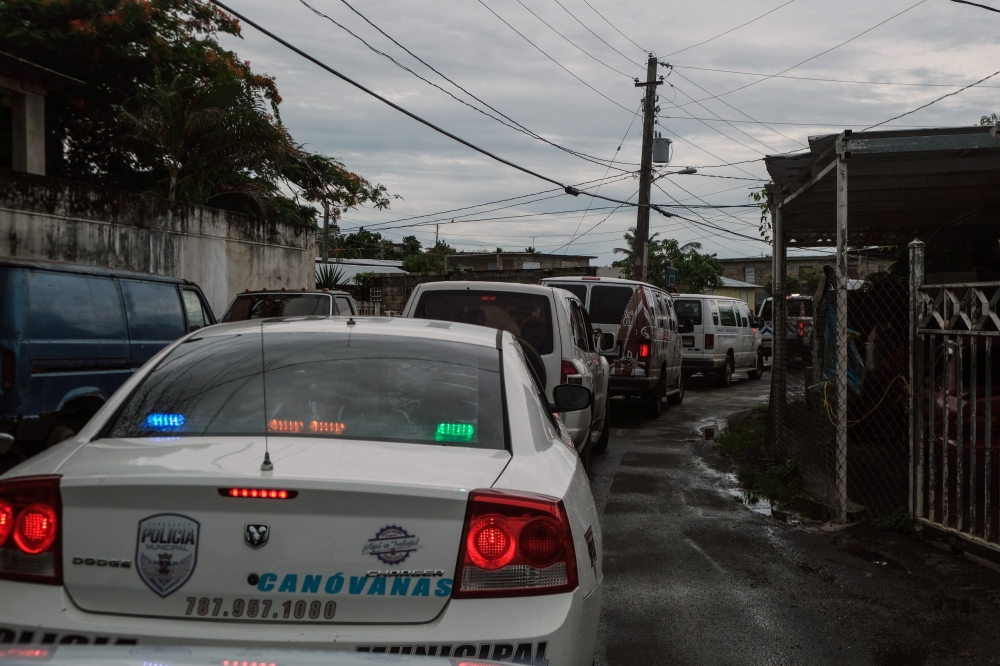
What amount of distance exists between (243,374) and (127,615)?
1.18 m

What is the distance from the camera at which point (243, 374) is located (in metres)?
3.64

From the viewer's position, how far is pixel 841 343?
7301 mm

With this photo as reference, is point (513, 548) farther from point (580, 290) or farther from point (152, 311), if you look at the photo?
point (580, 290)

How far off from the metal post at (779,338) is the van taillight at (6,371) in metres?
7.34

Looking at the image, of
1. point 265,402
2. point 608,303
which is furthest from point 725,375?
point 265,402

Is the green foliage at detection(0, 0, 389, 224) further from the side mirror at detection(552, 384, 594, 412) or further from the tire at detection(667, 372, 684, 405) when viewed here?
the side mirror at detection(552, 384, 594, 412)

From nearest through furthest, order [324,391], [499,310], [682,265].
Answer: [324,391]
[499,310]
[682,265]

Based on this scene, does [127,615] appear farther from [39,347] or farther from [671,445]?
[671,445]

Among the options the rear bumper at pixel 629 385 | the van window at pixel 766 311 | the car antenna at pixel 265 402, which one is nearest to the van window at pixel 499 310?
the car antenna at pixel 265 402

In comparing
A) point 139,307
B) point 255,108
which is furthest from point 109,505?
point 255,108

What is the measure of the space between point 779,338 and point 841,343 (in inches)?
131

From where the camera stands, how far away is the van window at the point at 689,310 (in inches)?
803

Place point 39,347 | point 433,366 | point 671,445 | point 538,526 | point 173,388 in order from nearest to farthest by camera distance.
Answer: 1. point 538,526
2. point 173,388
3. point 433,366
4. point 39,347
5. point 671,445

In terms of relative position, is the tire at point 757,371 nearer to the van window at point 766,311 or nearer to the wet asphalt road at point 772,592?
the van window at point 766,311
